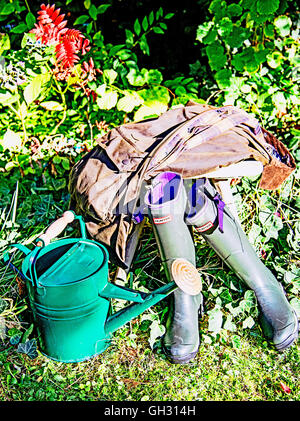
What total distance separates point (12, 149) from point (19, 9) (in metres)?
0.93

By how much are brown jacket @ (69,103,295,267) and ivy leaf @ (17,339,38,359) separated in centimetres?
54

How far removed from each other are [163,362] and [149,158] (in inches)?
36.4

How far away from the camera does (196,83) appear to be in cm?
311

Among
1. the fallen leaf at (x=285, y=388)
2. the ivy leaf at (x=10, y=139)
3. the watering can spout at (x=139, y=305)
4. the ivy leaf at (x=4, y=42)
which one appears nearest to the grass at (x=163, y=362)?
the fallen leaf at (x=285, y=388)

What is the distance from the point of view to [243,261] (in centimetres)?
215

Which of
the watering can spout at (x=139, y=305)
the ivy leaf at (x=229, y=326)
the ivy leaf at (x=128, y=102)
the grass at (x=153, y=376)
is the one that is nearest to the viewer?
the watering can spout at (x=139, y=305)

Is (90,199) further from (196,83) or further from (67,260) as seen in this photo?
(196,83)

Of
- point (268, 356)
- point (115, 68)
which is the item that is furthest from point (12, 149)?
point (268, 356)

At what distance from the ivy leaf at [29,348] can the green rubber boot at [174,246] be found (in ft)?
1.94

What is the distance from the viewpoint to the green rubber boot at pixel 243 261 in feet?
6.81

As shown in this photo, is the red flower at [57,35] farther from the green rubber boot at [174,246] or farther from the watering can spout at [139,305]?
A: the watering can spout at [139,305]

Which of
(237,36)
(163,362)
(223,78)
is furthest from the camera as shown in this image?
(223,78)

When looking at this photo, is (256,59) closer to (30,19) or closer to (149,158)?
(149,158)

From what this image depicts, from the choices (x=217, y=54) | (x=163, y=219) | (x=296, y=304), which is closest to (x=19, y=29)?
(x=217, y=54)
